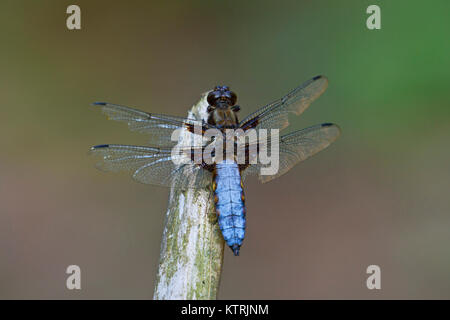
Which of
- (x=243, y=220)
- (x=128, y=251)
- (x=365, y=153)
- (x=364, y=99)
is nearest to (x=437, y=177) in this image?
(x=365, y=153)

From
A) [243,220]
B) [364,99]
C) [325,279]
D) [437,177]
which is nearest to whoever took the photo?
[243,220]

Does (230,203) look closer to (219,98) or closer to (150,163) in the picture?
(150,163)

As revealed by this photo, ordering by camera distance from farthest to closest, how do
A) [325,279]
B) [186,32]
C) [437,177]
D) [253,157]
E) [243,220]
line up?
[186,32], [437,177], [325,279], [253,157], [243,220]

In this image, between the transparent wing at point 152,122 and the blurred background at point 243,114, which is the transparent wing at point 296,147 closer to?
the transparent wing at point 152,122

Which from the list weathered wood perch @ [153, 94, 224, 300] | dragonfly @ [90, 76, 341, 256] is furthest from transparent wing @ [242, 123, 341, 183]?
weathered wood perch @ [153, 94, 224, 300]

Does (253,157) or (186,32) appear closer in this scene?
(253,157)

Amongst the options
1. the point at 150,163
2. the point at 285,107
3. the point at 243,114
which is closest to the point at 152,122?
the point at 150,163

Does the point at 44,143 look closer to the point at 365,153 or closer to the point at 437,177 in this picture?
the point at 365,153
